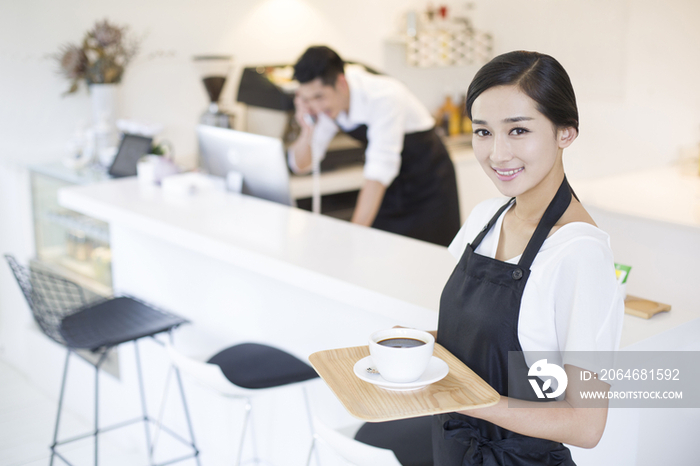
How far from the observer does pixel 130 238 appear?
2.47 meters

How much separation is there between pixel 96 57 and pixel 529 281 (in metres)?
2.86

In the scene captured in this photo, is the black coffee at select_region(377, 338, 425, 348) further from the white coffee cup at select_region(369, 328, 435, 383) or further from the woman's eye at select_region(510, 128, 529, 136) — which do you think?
the woman's eye at select_region(510, 128, 529, 136)

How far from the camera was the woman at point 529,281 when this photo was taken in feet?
2.75

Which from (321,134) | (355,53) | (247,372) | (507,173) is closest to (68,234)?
(321,134)

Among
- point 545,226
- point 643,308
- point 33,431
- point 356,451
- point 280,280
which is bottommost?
point 33,431

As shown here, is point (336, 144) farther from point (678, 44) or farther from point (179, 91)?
point (678, 44)

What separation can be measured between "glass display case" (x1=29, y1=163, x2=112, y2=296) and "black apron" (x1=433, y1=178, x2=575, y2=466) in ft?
6.59

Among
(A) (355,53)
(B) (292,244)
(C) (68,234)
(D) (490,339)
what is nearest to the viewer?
(D) (490,339)

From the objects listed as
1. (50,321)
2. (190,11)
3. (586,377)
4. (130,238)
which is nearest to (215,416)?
(50,321)

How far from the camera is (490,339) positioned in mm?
940

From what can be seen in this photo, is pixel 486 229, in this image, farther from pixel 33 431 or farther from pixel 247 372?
pixel 33 431

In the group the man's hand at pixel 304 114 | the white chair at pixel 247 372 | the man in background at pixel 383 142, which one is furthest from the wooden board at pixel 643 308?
the man's hand at pixel 304 114

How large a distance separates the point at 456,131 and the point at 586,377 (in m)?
3.61

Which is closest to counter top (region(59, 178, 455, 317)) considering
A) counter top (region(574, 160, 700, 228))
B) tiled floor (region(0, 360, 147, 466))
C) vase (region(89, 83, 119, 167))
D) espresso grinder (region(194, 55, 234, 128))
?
counter top (region(574, 160, 700, 228))
